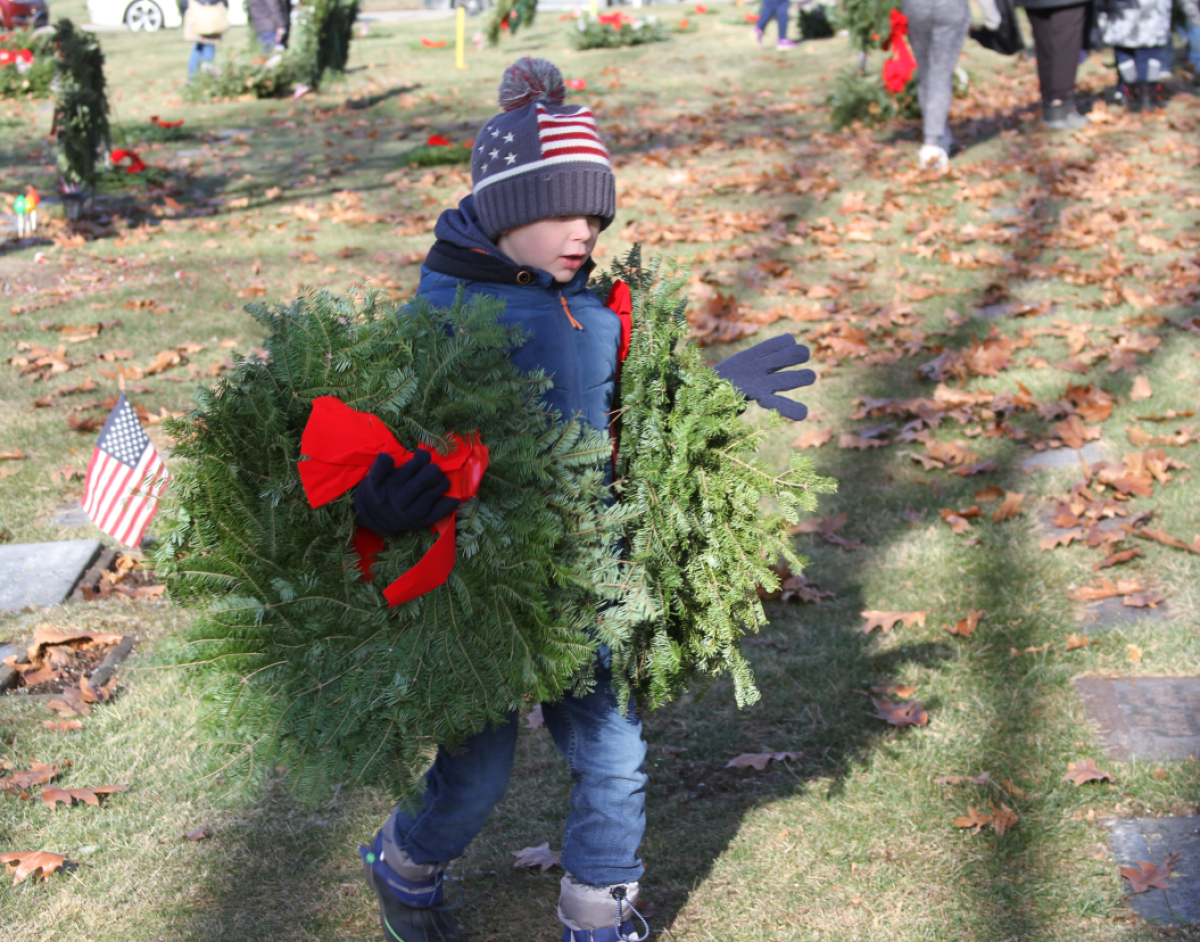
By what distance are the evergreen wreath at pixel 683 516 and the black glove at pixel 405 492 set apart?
48cm

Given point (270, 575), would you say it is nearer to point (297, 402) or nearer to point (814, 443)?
point (297, 402)

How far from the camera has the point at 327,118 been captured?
14617 millimetres

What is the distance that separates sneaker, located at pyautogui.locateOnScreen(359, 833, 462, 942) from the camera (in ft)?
8.55

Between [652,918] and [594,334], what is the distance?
1.50 metres

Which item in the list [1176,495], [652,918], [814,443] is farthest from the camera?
[814,443]

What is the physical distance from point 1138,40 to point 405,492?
11566 mm

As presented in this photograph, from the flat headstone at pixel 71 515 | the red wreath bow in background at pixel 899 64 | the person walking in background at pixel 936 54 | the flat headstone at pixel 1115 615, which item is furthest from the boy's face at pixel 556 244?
the red wreath bow in background at pixel 899 64

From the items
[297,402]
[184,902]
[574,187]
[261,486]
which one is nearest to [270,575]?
[261,486]

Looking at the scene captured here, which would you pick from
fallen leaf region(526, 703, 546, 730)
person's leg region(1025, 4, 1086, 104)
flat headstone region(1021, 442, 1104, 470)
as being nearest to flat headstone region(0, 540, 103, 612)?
fallen leaf region(526, 703, 546, 730)

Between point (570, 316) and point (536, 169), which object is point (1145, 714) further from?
point (536, 169)

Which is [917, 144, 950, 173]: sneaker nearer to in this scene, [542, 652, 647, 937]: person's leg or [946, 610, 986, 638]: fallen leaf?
[946, 610, 986, 638]: fallen leaf

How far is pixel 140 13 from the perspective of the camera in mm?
26641

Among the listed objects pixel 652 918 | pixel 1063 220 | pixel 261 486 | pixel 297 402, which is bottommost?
pixel 652 918

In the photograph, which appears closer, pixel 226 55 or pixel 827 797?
pixel 827 797
